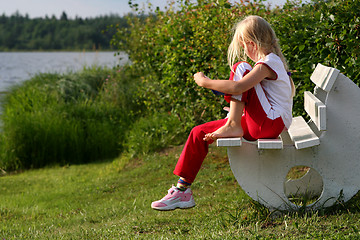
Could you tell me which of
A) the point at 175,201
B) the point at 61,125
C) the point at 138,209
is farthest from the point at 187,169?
the point at 61,125

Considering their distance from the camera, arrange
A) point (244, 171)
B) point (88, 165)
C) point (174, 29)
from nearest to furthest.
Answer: point (244, 171)
point (174, 29)
point (88, 165)

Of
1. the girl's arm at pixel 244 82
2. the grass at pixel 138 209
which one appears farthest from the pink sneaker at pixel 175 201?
the girl's arm at pixel 244 82

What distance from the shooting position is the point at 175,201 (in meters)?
3.34

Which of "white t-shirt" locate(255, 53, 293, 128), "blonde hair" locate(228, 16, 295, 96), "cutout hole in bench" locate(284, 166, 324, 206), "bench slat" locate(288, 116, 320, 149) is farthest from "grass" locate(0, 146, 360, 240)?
"blonde hair" locate(228, 16, 295, 96)

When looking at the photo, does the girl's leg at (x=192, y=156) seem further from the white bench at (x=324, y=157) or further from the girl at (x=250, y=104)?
the white bench at (x=324, y=157)

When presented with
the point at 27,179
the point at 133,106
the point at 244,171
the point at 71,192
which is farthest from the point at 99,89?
the point at 244,171

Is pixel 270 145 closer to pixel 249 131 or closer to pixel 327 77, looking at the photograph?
pixel 249 131

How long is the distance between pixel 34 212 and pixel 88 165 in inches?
112

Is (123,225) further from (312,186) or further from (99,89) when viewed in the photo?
(99,89)

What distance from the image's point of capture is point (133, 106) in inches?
386

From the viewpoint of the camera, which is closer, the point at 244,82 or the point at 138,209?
the point at 244,82

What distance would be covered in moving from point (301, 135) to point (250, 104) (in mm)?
488

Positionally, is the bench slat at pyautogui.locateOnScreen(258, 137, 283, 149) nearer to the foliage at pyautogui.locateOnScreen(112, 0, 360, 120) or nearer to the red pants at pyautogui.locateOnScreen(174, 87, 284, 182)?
the red pants at pyautogui.locateOnScreen(174, 87, 284, 182)

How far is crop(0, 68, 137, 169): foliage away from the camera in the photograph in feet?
27.1
